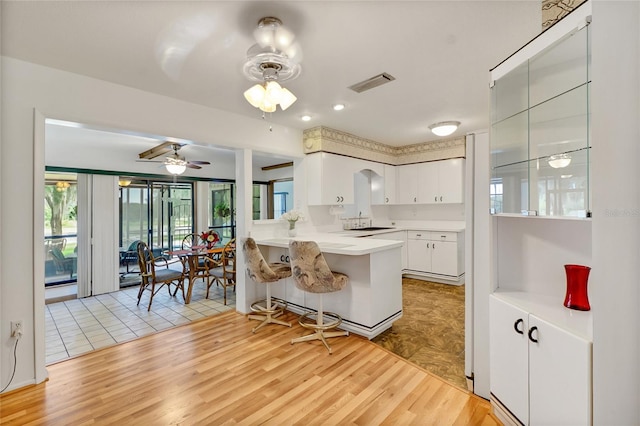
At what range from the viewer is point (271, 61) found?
187 centimetres

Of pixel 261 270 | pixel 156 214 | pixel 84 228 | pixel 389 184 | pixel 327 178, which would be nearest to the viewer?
pixel 261 270

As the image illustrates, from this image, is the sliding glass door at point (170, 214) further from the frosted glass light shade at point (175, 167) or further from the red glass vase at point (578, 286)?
the red glass vase at point (578, 286)

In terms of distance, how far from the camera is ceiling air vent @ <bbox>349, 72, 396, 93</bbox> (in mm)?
2600

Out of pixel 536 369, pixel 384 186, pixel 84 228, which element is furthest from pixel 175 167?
pixel 536 369

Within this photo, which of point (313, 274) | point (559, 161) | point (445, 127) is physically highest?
point (445, 127)

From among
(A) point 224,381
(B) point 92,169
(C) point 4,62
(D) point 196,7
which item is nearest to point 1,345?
(A) point 224,381

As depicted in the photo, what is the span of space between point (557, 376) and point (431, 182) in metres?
4.50

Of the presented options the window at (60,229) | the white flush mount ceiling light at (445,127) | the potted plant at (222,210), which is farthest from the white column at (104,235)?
the white flush mount ceiling light at (445,127)

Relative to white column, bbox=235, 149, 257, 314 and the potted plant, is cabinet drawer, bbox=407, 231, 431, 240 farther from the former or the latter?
the potted plant

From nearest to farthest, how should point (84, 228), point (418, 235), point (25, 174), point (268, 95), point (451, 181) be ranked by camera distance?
1. point (268, 95)
2. point (25, 174)
3. point (84, 228)
4. point (451, 181)
5. point (418, 235)

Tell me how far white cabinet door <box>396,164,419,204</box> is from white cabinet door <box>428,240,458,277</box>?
1058 mm

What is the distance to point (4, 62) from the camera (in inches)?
85.8

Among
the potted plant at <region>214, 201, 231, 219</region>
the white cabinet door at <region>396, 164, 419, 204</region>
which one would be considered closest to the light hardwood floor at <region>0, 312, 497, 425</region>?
the white cabinet door at <region>396, 164, 419, 204</region>

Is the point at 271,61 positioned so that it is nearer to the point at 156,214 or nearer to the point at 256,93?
the point at 256,93
